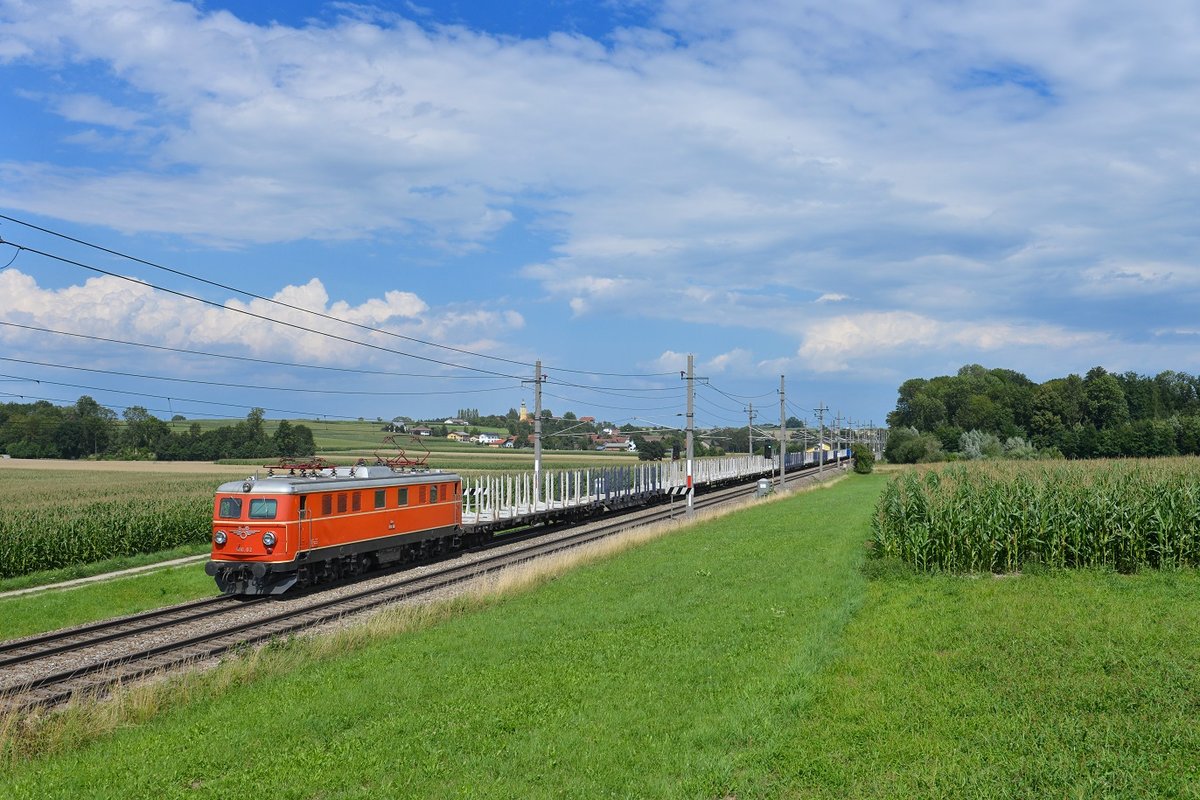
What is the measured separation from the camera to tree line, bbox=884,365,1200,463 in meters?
84.9

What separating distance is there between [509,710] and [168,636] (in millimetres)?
11001

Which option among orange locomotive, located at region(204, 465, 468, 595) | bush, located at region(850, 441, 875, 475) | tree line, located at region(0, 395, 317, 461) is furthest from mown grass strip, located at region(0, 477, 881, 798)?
tree line, located at region(0, 395, 317, 461)

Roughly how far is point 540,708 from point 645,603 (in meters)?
7.13

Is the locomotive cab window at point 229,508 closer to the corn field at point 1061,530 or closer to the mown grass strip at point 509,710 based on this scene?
the mown grass strip at point 509,710

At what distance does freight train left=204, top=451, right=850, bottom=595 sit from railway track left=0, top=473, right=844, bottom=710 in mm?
862

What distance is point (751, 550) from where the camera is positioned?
25.8 metres

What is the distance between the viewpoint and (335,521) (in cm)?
2475

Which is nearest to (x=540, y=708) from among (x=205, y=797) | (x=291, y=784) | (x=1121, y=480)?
(x=291, y=784)

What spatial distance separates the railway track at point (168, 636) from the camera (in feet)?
49.9

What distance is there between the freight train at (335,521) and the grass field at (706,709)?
23.1ft

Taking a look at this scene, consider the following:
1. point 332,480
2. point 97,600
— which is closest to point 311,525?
point 332,480

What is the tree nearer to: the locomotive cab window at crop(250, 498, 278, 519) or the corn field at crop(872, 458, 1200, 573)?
the corn field at crop(872, 458, 1200, 573)

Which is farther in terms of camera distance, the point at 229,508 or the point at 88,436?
the point at 88,436

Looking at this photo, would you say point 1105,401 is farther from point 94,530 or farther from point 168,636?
point 168,636
